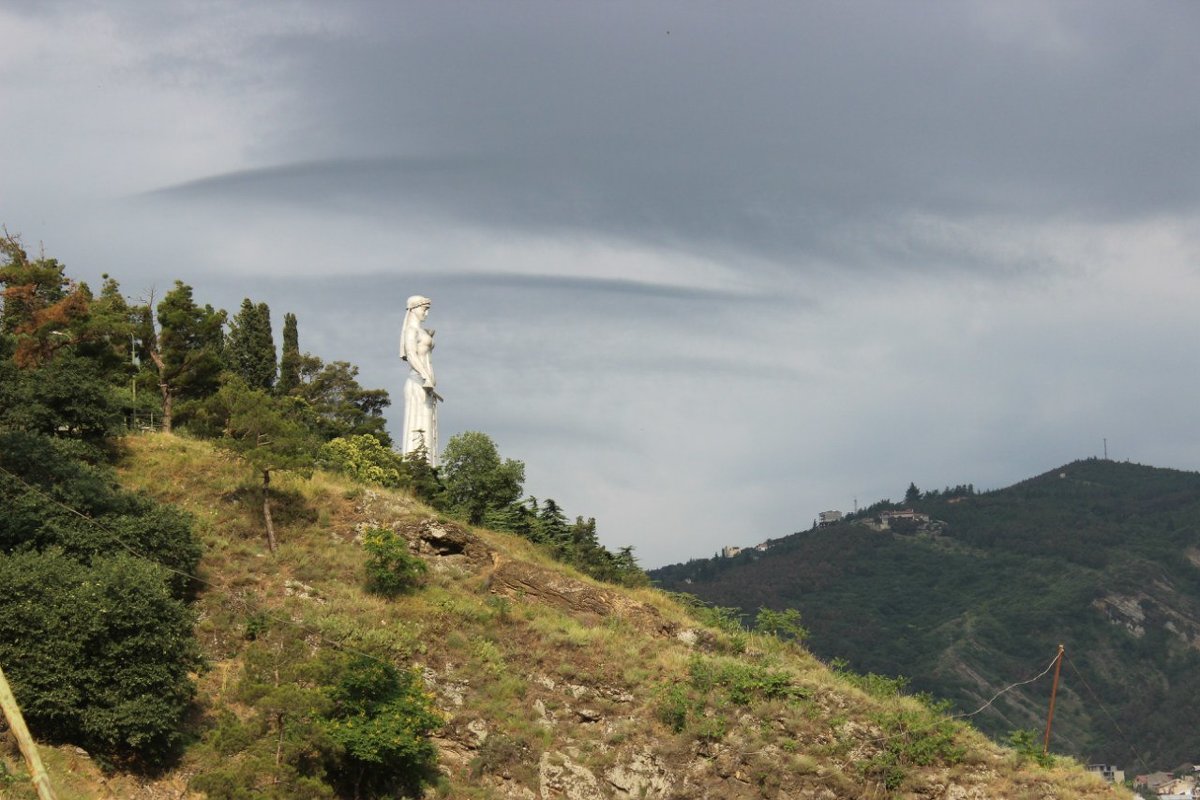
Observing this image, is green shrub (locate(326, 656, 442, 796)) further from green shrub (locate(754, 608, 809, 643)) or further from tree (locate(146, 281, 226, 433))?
tree (locate(146, 281, 226, 433))

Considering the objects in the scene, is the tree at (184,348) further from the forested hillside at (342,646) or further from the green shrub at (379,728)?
the green shrub at (379,728)

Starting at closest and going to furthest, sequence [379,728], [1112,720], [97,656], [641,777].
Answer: [97,656] < [379,728] < [641,777] < [1112,720]

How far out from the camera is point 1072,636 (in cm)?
11919

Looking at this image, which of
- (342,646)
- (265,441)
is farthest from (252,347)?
(342,646)

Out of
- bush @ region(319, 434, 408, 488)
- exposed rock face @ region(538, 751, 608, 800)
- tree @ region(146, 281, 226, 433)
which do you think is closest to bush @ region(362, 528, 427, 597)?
exposed rock face @ region(538, 751, 608, 800)

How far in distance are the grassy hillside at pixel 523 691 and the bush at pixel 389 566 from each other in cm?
38

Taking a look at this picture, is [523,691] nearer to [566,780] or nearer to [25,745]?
[566,780]

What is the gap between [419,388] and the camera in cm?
5003

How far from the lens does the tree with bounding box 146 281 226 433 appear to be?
47.2m

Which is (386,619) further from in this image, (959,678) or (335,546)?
(959,678)

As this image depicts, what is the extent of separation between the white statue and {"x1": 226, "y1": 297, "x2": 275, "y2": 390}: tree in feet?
22.0

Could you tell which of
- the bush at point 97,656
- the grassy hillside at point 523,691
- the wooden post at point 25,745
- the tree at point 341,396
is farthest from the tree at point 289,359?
the wooden post at point 25,745

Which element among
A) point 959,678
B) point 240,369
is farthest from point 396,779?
point 959,678

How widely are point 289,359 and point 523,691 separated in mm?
28180
